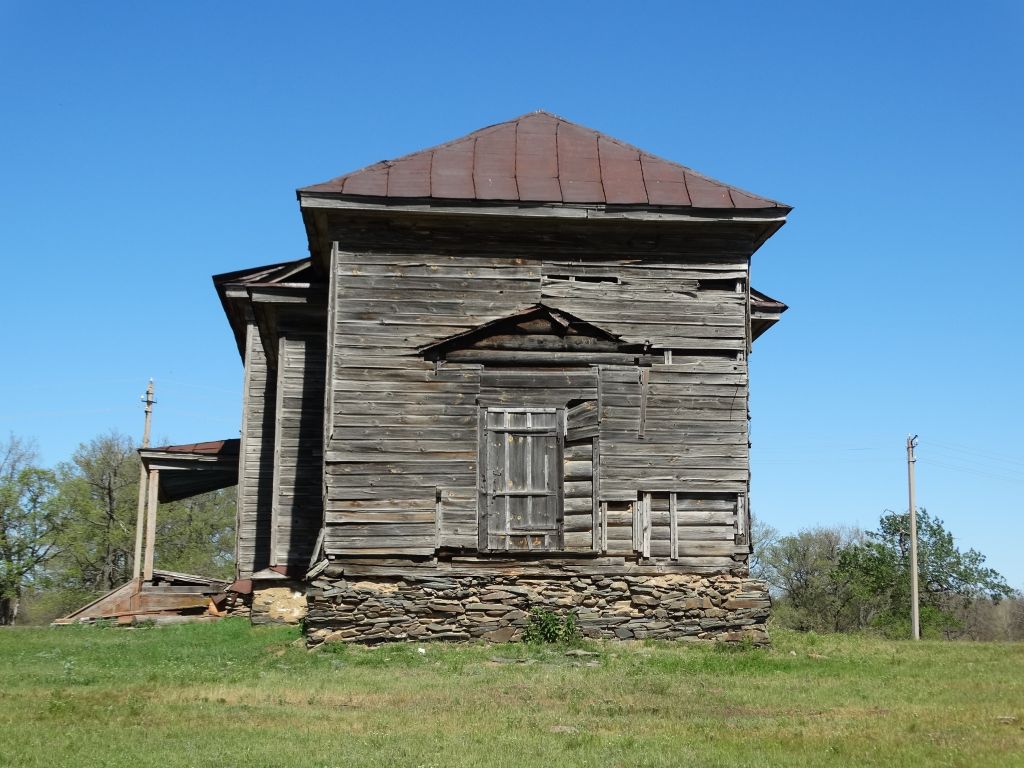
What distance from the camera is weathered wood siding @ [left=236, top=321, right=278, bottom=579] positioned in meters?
23.4

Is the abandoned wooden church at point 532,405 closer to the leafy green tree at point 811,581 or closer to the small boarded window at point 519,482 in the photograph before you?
the small boarded window at point 519,482

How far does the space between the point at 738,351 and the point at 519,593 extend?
4943mm

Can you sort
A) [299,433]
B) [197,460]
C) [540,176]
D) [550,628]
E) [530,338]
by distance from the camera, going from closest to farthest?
[550,628], [530,338], [540,176], [299,433], [197,460]

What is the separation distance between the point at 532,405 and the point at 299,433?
5.60 meters

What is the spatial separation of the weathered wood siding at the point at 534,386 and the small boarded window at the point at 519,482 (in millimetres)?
165

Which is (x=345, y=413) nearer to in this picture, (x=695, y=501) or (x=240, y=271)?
(x=695, y=501)

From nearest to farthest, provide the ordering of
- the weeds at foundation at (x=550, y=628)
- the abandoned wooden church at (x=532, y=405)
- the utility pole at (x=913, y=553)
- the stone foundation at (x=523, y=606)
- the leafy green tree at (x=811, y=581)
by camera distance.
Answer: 1. the weeds at foundation at (x=550, y=628)
2. the stone foundation at (x=523, y=606)
3. the abandoned wooden church at (x=532, y=405)
4. the utility pole at (x=913, y=553)
5. the leafy green tree at (x=811, y=581)

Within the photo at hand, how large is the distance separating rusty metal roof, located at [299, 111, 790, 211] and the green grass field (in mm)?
6638

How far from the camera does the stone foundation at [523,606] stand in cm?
1755

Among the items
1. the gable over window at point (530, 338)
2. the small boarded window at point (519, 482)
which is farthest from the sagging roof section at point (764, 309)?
the small boarded window at point (519, 482)

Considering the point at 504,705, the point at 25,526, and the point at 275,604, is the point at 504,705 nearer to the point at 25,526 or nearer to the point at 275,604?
the point at 275,604

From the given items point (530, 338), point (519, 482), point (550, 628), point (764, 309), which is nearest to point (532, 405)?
point (530, 338)

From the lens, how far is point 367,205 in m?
18.0

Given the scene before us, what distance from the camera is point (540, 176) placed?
1892 cm
